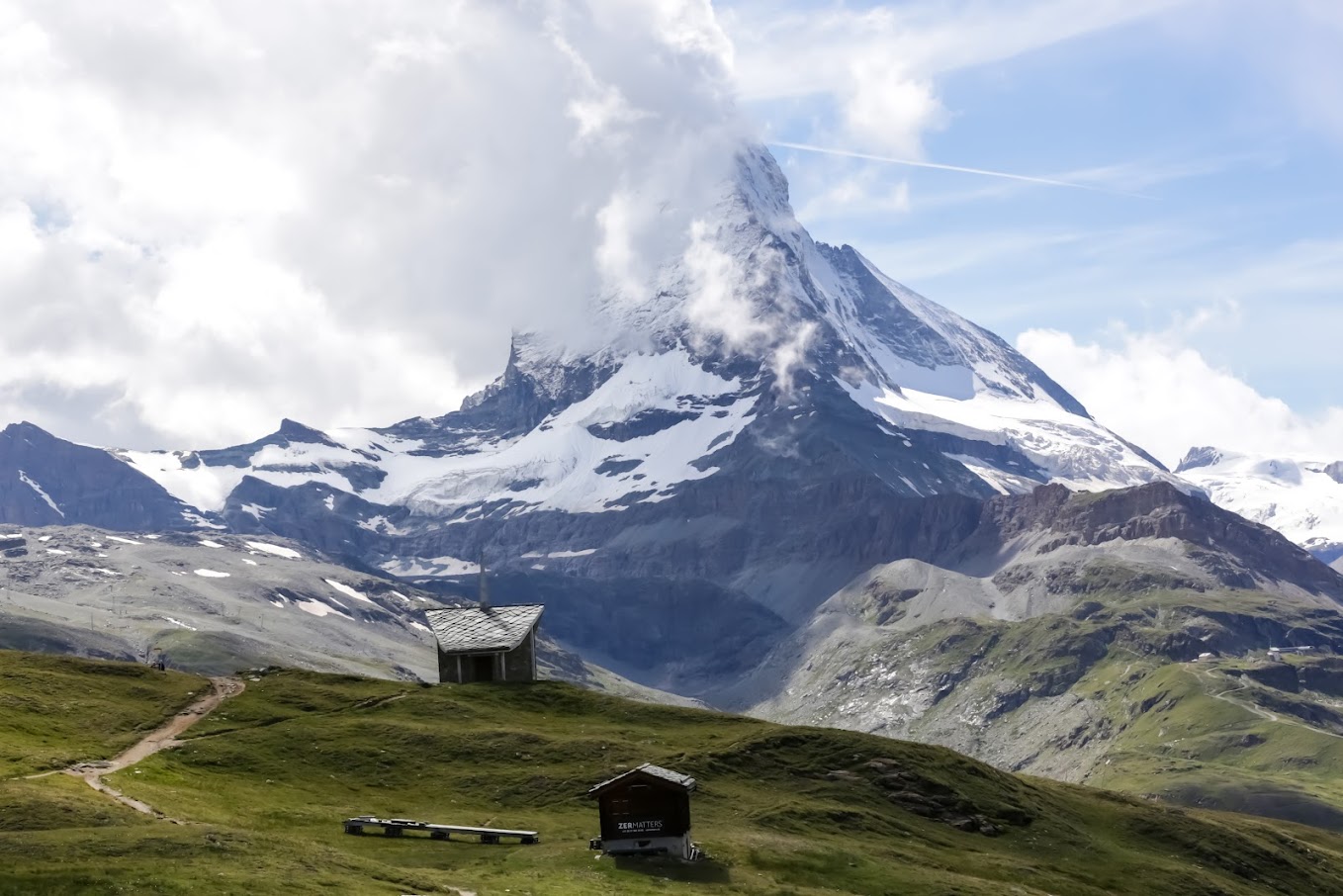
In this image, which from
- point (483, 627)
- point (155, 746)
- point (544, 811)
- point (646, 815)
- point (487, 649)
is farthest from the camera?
point (483, 627)

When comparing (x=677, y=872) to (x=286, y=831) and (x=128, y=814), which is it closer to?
(x=286, y=831)

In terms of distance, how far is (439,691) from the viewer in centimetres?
12675

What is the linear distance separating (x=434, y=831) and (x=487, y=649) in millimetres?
48392

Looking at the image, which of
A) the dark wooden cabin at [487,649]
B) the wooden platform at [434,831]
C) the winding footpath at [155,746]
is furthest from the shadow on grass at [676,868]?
the dark wooden cabin at [487,649]

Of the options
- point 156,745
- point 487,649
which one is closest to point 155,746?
point 156,745

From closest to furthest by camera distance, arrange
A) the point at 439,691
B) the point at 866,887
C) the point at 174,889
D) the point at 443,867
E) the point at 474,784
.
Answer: the point at 174,889 < the point at 443,867 < the point at 866,887 < the point at 474,784 < the point at 439,691

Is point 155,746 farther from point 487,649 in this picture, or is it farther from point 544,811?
point 487,649

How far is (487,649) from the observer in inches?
5172

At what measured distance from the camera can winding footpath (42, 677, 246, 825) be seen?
81688mm

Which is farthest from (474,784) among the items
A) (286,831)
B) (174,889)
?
(174,889)

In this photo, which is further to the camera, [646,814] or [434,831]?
[434,831]

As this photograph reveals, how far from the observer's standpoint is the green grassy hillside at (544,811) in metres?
68.6

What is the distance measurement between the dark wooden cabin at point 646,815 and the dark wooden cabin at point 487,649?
50.0m

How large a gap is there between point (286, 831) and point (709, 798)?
30648 mm
